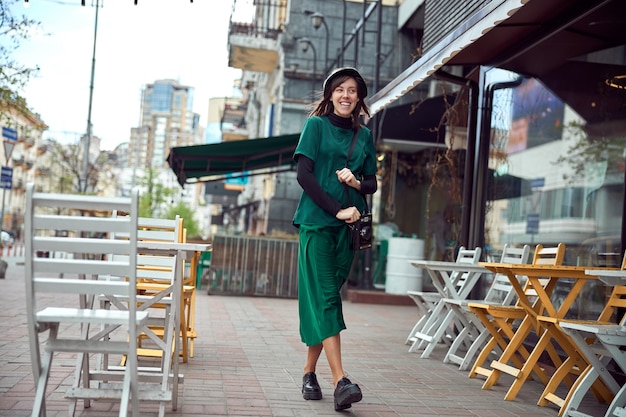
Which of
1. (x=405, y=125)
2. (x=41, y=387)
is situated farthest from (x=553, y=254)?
(x=405, y=125)

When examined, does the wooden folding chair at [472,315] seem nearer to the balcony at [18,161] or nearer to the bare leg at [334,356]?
the bare leg at [334,356]

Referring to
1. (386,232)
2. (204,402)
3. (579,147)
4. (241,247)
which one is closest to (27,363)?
(204,402)

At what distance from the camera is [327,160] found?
Answer: 4.95 m

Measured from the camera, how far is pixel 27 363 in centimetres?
575

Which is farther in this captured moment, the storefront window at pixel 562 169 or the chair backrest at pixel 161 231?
the storefront window at pixel 562 169

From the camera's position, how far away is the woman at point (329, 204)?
4.79 m

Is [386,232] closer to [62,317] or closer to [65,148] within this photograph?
[62,317]

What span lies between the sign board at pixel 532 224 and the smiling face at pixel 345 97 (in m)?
4.56

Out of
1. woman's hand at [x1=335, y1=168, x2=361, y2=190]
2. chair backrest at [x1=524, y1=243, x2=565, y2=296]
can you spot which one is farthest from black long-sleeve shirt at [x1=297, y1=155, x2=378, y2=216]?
chair backrest at [x1=524, y1=243, x2=565, y2=296]

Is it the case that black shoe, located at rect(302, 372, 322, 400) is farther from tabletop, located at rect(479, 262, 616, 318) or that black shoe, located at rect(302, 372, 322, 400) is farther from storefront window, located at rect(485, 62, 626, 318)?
storefront window, located at rect(485, 62, 626, 318)

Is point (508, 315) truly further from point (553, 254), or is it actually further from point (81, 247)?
point (81, 247)

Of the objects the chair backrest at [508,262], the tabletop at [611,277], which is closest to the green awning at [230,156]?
the chair backrest at [508,262]

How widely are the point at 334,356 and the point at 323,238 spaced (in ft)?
2.24

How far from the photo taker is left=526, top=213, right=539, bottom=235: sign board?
353 inches
